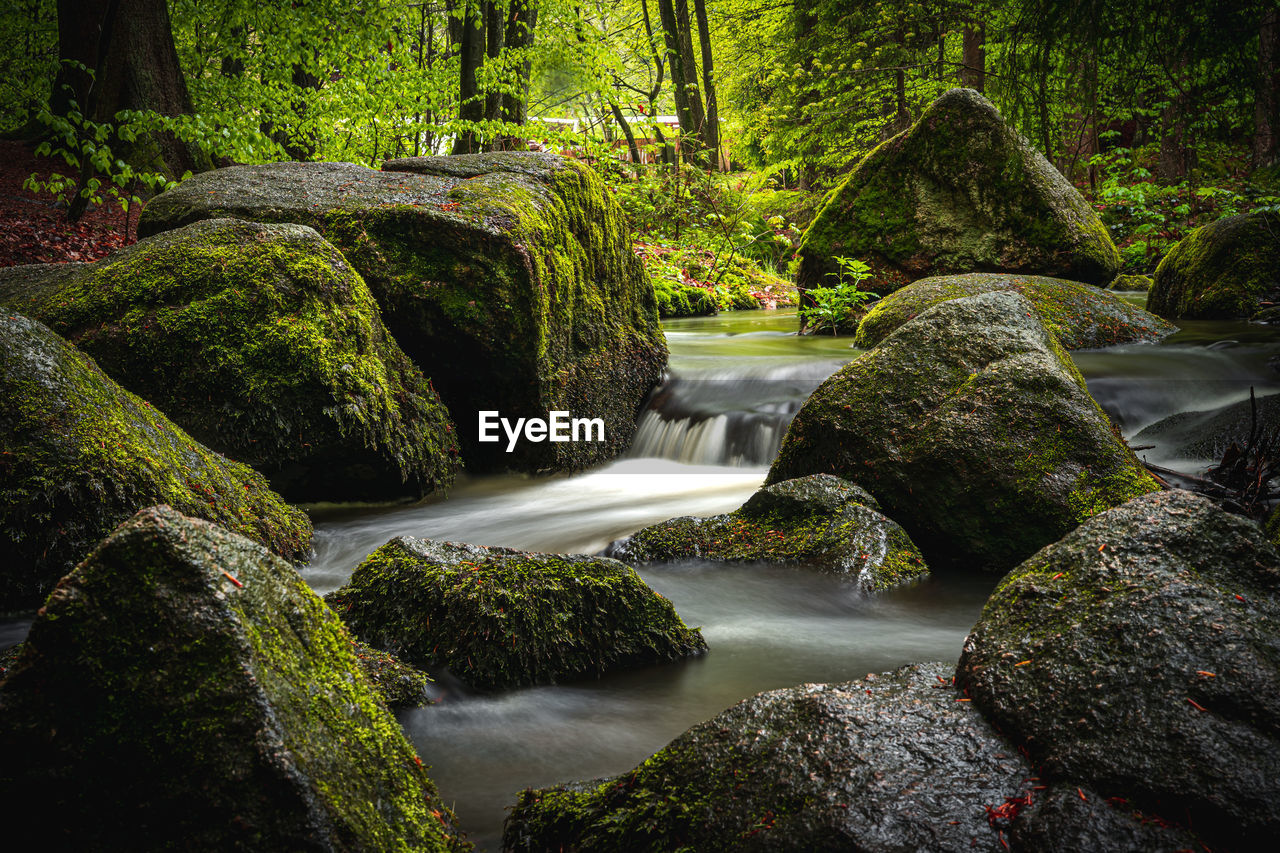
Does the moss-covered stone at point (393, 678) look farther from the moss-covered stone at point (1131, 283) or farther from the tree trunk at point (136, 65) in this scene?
the moss-covered stone at point (1131, 283)

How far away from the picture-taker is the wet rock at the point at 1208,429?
17.8ft

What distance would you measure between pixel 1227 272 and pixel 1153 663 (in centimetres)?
964

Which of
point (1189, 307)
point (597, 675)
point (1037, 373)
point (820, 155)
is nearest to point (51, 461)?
point (597, 675)

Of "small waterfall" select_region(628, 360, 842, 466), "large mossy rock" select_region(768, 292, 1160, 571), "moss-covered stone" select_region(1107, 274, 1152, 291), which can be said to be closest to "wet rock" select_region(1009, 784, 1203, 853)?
"large mossy rock" select_region(768, 292, 1160, 571)

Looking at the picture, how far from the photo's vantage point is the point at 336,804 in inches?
62.9

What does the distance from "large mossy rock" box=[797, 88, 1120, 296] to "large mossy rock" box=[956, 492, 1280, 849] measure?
8545mm

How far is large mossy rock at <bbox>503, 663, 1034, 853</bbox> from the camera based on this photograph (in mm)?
1767

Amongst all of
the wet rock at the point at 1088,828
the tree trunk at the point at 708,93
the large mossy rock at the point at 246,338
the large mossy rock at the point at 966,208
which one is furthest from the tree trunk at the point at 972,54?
the wet rock at the point at 1088,828

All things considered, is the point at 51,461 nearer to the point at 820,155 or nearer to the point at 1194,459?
the point at 1194,459

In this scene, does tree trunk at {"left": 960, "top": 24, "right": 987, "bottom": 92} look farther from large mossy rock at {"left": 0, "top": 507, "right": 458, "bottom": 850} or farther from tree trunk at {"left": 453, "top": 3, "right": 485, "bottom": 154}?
large mossy rock at {"left": 0, "top": 507, "right": 458, "bottom": 850}

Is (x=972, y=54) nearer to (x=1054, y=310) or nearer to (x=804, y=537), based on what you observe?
(x=1054, y=310)

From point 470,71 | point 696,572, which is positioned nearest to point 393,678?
point 696,572

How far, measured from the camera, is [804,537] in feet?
14.3

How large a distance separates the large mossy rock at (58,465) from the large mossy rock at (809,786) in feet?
6.92
